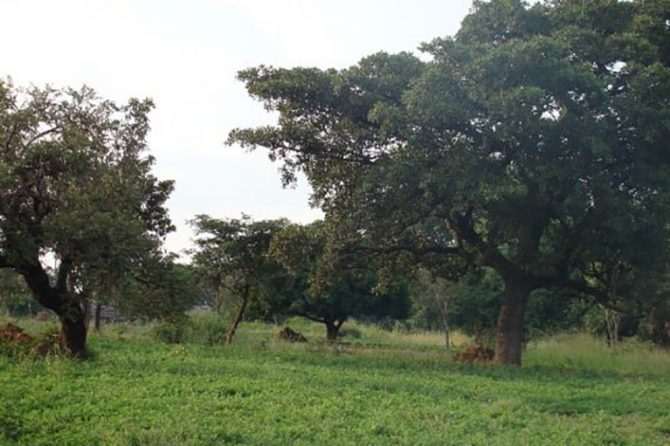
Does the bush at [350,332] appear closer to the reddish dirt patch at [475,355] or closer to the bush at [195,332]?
the bush at [195,332]

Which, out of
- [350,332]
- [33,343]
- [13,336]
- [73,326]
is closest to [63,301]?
[73,326]

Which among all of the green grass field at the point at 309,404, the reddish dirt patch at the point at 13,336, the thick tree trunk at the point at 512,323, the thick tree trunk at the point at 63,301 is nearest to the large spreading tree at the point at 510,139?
the thick tree trunk at the point at 512,323

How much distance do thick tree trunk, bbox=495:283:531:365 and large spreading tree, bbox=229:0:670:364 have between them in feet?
0.10

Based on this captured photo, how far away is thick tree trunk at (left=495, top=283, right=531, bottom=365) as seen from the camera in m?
17.8

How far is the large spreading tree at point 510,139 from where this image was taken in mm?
14914

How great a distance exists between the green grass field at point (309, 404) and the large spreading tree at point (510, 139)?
3.13 m

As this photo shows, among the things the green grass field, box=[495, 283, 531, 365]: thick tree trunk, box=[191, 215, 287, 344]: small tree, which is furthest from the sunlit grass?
box=[191, 215, 287, 344]: small tree

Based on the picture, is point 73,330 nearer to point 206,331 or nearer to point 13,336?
point 13,336

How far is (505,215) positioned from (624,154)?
2812mm

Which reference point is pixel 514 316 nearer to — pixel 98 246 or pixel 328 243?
pixel 328 243

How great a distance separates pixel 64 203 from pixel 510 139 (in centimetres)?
846

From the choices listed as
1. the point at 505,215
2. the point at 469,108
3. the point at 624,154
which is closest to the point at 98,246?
the point at 469,108

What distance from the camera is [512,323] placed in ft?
59.2

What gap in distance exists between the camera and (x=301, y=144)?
59.1 ft
